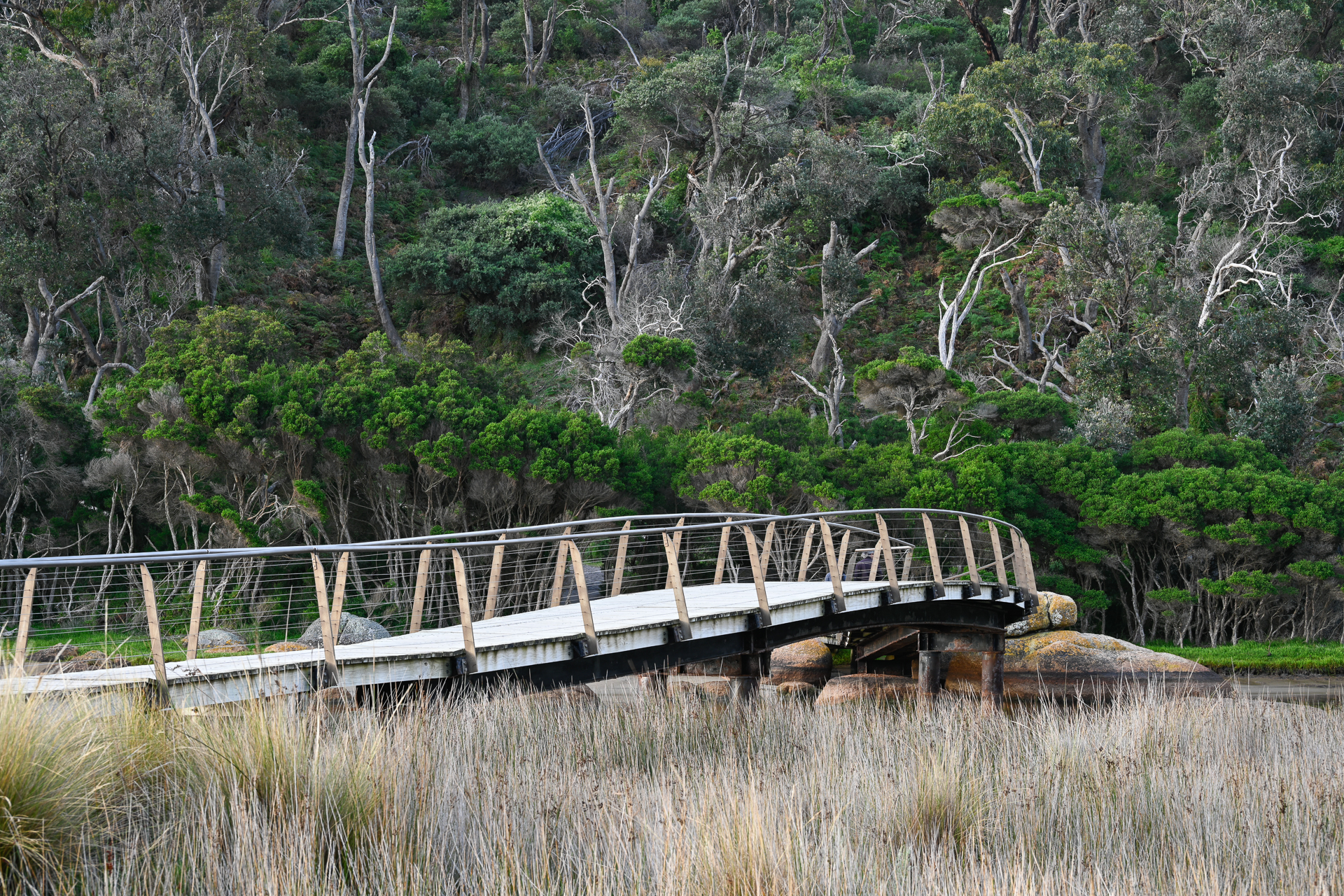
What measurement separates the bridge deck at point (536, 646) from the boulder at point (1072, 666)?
5.51 m

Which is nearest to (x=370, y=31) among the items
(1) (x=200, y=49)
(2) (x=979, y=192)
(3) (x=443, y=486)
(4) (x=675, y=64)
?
(1) (x=200, y=49)

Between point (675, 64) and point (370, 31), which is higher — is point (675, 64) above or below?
below

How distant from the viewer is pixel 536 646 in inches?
279

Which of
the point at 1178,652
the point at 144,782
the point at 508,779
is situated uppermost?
the point at 144,782

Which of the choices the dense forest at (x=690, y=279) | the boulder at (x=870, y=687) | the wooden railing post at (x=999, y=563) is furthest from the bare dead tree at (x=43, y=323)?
the wooden railing post at (x=999, y=563)

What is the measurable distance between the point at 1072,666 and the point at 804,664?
4.11 meters

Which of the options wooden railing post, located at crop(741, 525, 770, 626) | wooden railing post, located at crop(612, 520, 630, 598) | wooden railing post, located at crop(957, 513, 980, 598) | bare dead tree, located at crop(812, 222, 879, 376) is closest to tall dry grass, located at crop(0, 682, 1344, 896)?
wooden railing post, located at crop(741, 525, 770, 626)

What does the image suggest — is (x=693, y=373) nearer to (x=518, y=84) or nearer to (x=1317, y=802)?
(x=1317, y=802)

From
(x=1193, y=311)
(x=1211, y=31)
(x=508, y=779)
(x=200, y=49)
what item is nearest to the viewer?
(x=508, y=779)

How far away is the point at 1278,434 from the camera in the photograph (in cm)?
2273

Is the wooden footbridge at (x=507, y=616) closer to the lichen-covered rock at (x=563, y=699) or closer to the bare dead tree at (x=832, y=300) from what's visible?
the lichen-covered rock at (x=563, y=699)

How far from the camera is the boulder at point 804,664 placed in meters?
16.9

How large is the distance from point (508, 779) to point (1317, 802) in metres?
4.61

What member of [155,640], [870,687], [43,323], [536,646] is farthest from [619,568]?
[43,323]
